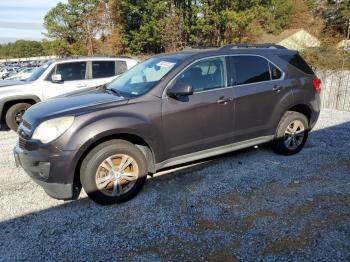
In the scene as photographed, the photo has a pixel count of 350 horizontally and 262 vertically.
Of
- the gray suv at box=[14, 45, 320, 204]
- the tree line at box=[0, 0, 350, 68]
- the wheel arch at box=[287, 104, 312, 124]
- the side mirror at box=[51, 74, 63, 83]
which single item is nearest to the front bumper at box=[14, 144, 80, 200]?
the gray suv at box=[14, 45, 320, 204]

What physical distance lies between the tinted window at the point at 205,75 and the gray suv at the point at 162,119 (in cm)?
1

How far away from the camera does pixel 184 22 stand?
33375 mm

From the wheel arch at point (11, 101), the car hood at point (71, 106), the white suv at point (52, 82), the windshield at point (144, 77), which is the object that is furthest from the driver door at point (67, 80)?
the car hood at point (71, 106)

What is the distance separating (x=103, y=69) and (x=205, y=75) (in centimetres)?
438

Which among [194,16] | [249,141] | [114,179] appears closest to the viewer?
[114,179]

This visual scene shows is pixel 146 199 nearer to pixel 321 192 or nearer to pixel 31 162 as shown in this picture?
pixel 31 162

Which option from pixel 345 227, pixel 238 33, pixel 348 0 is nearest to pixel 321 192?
pixel 345 227

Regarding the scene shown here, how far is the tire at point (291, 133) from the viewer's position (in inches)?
198

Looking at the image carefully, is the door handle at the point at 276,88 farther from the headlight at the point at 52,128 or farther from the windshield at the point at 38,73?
the windshield at the point at 38,73

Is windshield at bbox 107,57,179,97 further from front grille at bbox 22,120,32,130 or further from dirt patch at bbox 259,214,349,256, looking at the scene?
dirt patch at bbox 259,214,349,256

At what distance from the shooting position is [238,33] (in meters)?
33.6

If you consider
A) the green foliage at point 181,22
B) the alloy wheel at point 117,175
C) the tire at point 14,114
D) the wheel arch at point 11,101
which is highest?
the green foliage at point 181,22

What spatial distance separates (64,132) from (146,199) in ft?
4.18

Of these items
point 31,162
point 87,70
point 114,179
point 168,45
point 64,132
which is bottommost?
point 114,179
